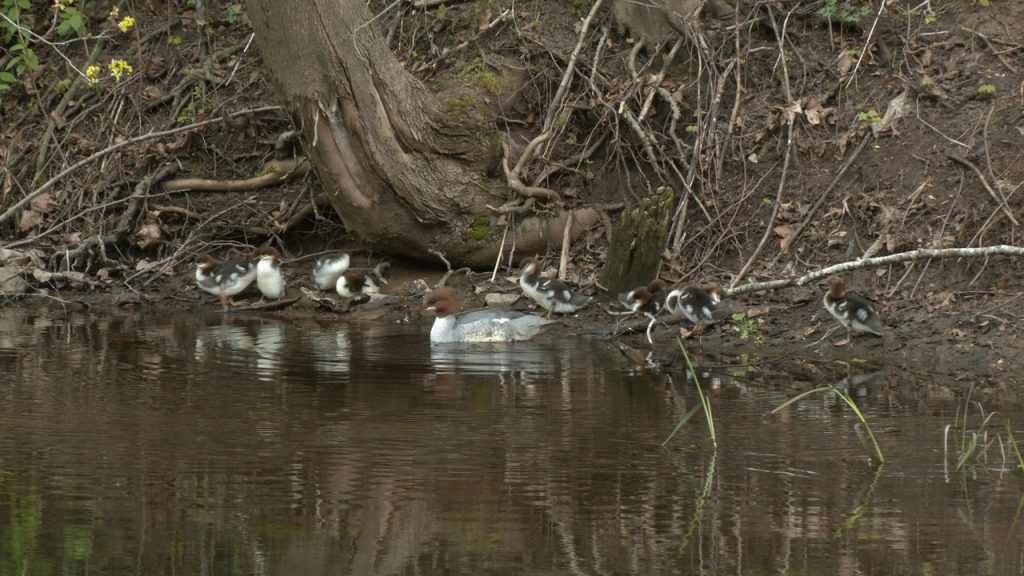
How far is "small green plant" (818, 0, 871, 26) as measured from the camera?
42.3 ft

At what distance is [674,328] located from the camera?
1082cm

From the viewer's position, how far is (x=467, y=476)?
6.37 metres

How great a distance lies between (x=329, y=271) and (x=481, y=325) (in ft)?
7.45

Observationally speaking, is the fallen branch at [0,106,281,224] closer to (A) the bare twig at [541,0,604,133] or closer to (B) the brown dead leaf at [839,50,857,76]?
(A) the bare twig at [541,0,604,133]

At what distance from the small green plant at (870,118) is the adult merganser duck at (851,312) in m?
2.42

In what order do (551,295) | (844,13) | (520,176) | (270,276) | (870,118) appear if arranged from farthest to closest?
1. (844,13)
2. (520,176)
3. (270,276)
4. (870,118)
5. (551,295)

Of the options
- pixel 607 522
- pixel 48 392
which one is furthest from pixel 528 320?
pixel 607 522

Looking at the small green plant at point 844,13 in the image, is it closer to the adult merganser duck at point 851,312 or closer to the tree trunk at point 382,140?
the tree trunk at point 382,140

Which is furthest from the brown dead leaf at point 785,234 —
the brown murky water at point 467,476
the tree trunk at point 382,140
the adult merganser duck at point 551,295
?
the brown murky water at point 467,476

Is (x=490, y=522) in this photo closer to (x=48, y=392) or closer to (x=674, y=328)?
(x=48, y=392)

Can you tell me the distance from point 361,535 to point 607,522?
3.10ft

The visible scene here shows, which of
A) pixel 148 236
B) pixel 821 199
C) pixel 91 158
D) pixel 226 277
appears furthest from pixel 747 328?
pixel 91 158

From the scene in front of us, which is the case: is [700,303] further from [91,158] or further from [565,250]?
[91,158]

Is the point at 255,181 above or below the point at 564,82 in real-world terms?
below
